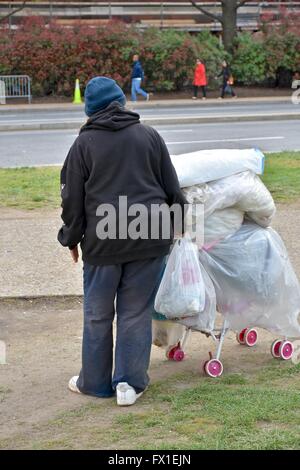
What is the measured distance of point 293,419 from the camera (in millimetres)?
4785

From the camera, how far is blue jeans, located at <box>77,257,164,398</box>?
529 centimetres

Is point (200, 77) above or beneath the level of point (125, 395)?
beneath

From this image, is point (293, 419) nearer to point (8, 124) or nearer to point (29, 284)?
point (29, 284)

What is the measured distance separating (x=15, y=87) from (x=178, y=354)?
2758 centimetres

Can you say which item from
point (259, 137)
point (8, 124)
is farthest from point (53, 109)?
point (259, 137)

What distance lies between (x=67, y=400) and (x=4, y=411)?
377mm

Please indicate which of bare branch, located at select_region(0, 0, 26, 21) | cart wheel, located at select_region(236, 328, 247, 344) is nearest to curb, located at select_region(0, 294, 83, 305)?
cart wheel, located at select_region(236, 328, 247, 344)

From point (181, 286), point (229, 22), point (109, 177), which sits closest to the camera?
point (109, 177)

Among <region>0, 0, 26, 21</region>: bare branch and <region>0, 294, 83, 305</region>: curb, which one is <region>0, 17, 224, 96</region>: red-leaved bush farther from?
<region>0, 294, 83, 305</region>: curb

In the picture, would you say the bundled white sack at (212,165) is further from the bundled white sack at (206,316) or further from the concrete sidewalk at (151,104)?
the concrete sidewalk at (151,104)

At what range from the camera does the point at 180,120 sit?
77.2 ft

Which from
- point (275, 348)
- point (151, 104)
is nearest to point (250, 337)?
point (275, 348)

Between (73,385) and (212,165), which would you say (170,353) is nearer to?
(73,385)
